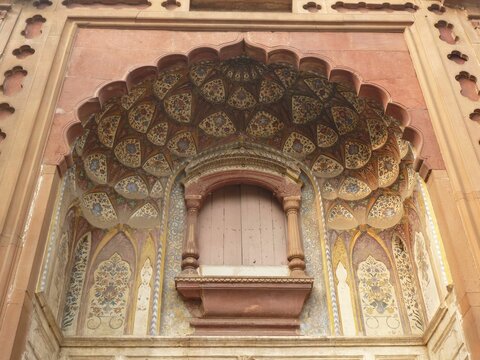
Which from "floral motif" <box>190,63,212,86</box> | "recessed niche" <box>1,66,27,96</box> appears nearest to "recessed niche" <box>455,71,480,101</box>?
"floral motif" <box>190,63,212,86</box>

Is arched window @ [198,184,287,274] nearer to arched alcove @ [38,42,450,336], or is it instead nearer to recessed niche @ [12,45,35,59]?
arched alcove @ [38,42,450,336]

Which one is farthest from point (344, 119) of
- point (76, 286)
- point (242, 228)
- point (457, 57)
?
point (76, 286)

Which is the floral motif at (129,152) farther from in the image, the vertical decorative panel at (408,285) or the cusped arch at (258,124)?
the vertical decorative panel at (408,285)

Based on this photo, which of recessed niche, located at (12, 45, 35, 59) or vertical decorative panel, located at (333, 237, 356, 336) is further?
recessed niche, located at (12, 45, 35, 59)

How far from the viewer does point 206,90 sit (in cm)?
799

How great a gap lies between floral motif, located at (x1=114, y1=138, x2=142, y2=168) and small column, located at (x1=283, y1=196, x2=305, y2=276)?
2.00 metres

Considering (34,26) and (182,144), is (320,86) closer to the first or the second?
(182,144)

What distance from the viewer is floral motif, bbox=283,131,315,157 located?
327 inches

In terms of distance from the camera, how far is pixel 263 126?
328 inches

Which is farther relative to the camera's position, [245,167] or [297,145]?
[297,145]

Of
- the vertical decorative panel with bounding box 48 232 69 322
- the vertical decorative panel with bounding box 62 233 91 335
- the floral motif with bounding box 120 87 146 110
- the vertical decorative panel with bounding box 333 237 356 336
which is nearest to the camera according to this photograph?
the vertical decorative panel with bounding box 48 232 69 322

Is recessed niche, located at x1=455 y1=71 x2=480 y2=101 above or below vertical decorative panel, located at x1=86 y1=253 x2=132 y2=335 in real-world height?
above

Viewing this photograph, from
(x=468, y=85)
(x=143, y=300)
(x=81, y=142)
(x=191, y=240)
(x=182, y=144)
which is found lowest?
(x=143, y=300)

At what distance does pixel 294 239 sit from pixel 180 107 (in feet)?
7.52
